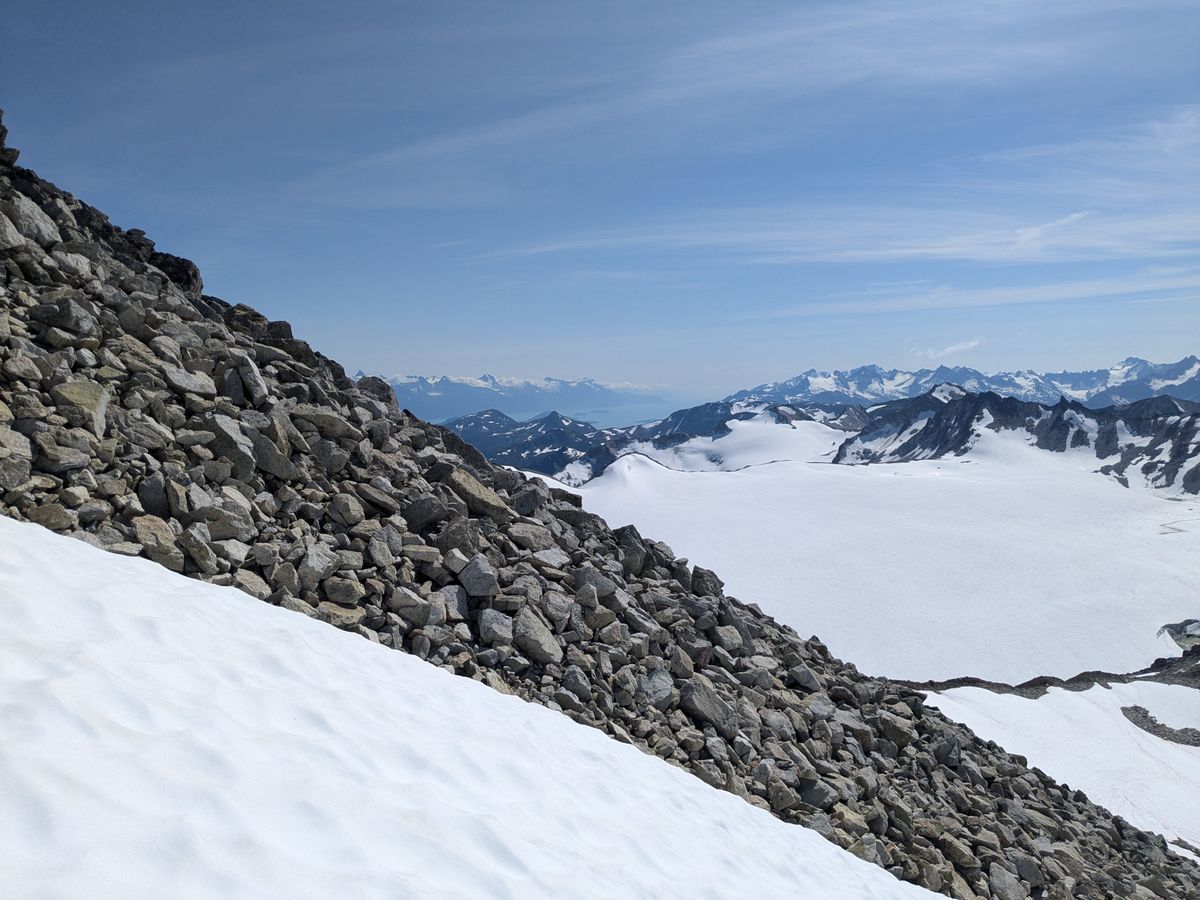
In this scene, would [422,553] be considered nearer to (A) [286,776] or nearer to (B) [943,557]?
(A) [286,776]

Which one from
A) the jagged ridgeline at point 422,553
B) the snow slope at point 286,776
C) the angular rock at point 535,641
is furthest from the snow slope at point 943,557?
the snow slope at point 286,776

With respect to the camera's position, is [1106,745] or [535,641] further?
[1106,745]

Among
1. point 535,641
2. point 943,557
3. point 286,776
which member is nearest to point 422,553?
point 535,641

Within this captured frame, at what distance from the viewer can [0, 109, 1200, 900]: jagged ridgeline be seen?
8609mm

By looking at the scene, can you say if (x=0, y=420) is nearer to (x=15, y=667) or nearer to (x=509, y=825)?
(x=15, y=667)

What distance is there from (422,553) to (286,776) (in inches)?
238

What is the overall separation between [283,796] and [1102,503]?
422 feet

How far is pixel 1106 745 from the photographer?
28203mm

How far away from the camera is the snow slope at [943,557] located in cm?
5503

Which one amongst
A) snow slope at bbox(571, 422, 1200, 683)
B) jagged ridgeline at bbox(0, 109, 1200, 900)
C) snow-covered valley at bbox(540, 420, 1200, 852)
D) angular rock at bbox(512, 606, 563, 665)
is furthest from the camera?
snow slope at bbox(571, 422, 1200, 683)

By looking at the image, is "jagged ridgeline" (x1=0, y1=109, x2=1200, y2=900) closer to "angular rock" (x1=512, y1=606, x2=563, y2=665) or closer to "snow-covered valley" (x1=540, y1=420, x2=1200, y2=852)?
"angular rock" (x1=512, y1=606, x2=563, y2=665)

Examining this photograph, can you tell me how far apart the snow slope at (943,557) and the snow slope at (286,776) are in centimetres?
4791

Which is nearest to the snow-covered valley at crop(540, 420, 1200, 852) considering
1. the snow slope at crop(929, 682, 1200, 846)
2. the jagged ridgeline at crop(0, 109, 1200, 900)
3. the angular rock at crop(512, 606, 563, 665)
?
the snow slope at crop(929, 682, 1200, 846)

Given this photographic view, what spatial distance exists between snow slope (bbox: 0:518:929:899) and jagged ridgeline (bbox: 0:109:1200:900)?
2.79 feet
